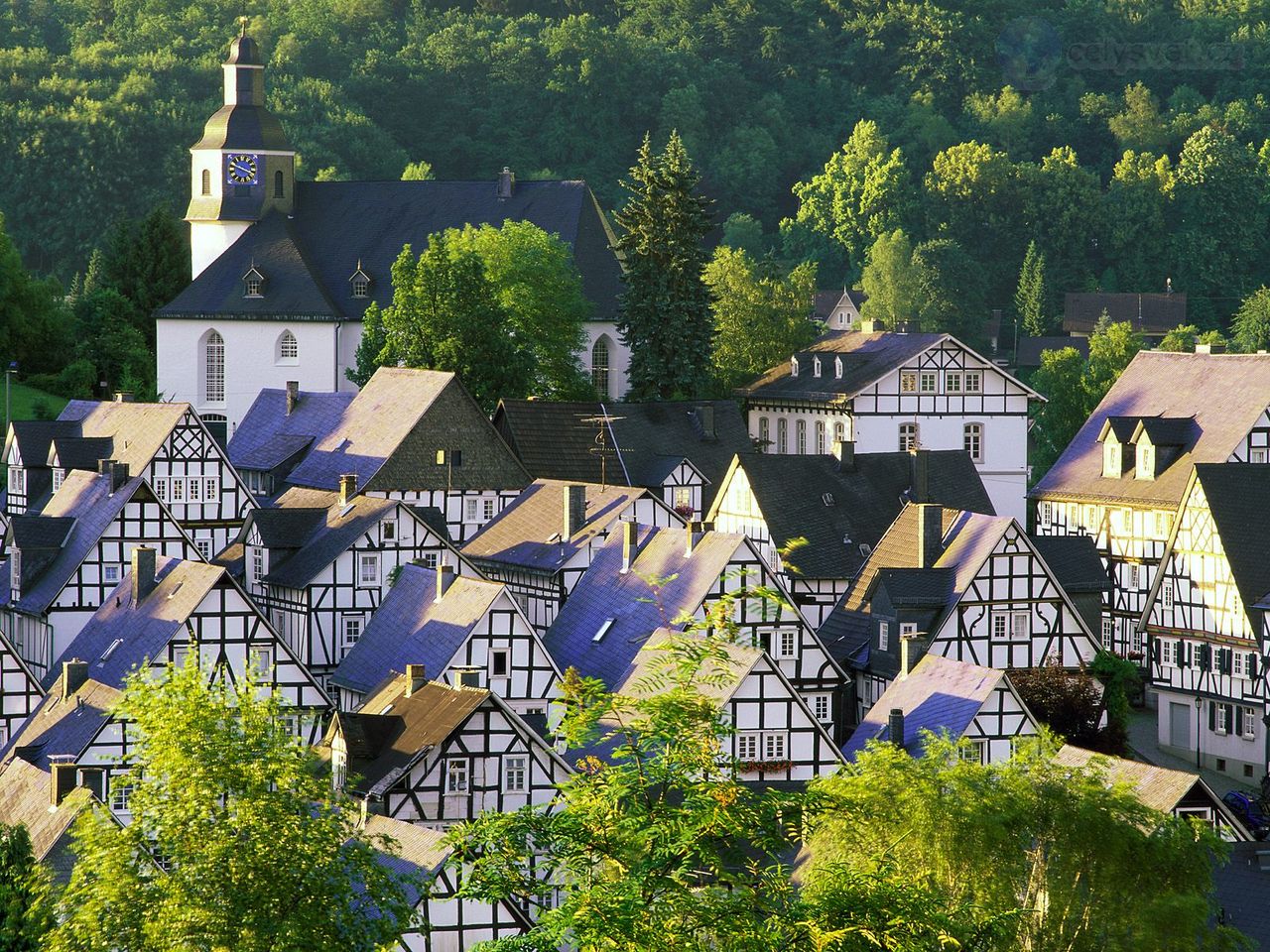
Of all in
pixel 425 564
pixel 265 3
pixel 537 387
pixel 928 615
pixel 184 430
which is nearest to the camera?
pixel 928 615

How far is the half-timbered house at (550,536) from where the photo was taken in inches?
2100

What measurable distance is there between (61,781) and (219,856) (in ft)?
36.4

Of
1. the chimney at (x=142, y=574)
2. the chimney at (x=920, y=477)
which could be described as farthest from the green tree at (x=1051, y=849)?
the chimney at (x=920, y=477)

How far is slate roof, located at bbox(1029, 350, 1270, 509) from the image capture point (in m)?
60.7

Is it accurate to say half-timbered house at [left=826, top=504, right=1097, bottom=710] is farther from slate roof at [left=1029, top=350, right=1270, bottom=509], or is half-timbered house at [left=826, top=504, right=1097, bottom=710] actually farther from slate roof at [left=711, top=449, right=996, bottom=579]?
slate roof at [left=1029, top=350, right=1270, bottom=509]

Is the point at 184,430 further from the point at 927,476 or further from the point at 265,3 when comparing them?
the point at 265,3

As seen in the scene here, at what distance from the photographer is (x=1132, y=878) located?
3172 cm

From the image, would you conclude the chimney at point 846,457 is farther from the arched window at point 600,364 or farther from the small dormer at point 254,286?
the small dormer at point 254,286

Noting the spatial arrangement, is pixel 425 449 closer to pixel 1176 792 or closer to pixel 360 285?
pixel 360 285

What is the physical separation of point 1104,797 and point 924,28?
120232 mm

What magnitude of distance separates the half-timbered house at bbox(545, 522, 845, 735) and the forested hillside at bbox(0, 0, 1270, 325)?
A: 6462 cm

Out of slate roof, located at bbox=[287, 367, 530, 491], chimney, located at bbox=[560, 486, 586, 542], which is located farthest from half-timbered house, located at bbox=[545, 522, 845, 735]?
slate roof, located at bbox=[287, 367, 530, 491]

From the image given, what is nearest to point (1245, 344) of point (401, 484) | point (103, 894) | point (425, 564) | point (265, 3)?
point (401, 484)

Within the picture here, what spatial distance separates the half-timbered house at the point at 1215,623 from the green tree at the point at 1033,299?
6538cm
